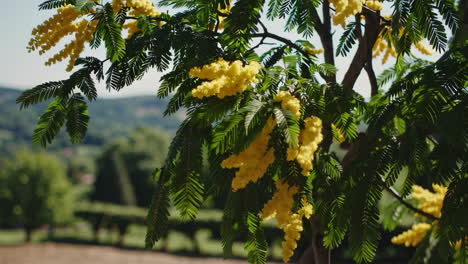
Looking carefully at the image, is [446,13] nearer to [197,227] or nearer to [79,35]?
[79,35]

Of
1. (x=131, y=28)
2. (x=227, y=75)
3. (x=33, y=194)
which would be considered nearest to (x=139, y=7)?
(x=131, y=28)

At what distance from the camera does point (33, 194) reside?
1264 inches

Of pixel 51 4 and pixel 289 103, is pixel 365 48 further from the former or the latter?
pixel 51 4

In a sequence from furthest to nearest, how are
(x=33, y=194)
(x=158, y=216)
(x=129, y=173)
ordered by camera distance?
(x=129, y=173) → (x=33, y=194) → (x=158, y=216)

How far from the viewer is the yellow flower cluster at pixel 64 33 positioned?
12.1 ft

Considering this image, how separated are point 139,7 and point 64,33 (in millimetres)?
636

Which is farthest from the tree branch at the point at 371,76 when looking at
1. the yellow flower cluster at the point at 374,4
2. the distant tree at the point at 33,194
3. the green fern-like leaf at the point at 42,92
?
the distant tree at the point at 33,194

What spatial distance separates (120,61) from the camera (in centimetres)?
341

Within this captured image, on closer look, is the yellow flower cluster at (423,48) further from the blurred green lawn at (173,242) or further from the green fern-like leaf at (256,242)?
the blurred green lawn at (173,242)

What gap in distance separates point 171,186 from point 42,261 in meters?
23.4

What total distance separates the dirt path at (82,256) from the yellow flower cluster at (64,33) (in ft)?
66.1

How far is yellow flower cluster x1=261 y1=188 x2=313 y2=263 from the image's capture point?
2.62 m

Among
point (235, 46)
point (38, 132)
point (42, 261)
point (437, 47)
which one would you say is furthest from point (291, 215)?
point (42, 261)

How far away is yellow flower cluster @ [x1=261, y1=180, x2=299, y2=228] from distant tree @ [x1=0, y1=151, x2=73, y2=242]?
31.9 m
